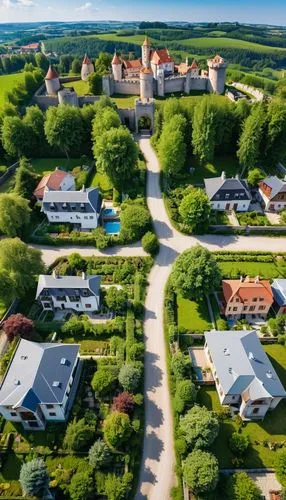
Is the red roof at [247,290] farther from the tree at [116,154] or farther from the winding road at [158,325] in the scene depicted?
the tree at [116,154]

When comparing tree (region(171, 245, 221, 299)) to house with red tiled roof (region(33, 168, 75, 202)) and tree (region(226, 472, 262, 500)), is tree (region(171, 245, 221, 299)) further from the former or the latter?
house with red tiled roof (region(33, 168, 75, 202))

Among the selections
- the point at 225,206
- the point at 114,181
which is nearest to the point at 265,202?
the point at 225,206

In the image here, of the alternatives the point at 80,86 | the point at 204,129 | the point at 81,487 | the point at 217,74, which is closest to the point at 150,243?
the point at 204,129

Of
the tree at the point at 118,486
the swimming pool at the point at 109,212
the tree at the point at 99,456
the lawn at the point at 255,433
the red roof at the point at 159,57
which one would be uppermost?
the red roof at the point at 159,57

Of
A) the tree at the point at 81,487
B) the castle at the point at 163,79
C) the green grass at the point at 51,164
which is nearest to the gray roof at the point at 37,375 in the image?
the tree at the point at 81,487

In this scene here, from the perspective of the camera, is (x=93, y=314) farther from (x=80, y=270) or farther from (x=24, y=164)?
(x=24, y=164)

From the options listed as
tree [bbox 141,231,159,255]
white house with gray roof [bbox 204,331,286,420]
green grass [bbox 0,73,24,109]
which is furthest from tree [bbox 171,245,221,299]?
green grass [bbox 0,73,24,109]
